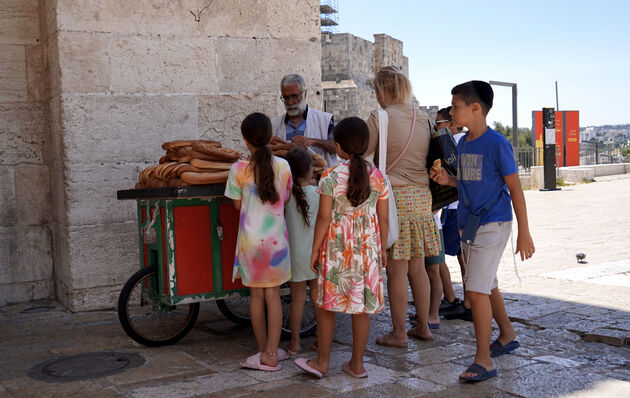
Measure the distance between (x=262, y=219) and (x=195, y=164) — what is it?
0.66 metres

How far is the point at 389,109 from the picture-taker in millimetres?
4578

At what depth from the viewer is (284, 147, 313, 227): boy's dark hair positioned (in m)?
4.27

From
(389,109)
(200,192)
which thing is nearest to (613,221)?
(389,109)

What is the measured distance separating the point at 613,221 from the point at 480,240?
28.6ft

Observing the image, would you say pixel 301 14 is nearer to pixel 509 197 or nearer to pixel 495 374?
pixel 509 197

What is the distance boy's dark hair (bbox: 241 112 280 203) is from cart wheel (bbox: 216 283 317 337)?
953mm

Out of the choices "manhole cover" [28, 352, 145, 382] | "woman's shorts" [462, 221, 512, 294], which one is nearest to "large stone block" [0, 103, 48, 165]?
"manhole cover" [28, 352, 145, 382]

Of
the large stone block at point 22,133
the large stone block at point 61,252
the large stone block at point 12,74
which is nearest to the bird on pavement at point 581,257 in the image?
the large stone block at point 61,252

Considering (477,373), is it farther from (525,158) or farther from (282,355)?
(525,158)

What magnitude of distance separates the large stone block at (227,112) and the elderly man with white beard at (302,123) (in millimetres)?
1110

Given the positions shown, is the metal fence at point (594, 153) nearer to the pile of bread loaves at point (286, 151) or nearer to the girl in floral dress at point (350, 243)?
the pile of bread loaves at point (286, 151)

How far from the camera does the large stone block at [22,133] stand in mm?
6262

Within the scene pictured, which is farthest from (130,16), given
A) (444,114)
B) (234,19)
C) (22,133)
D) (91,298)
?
(444,114)

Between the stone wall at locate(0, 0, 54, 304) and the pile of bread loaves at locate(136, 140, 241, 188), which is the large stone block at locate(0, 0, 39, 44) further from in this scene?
the pile of bread loaves at locate(136, 140, 241, 188)
